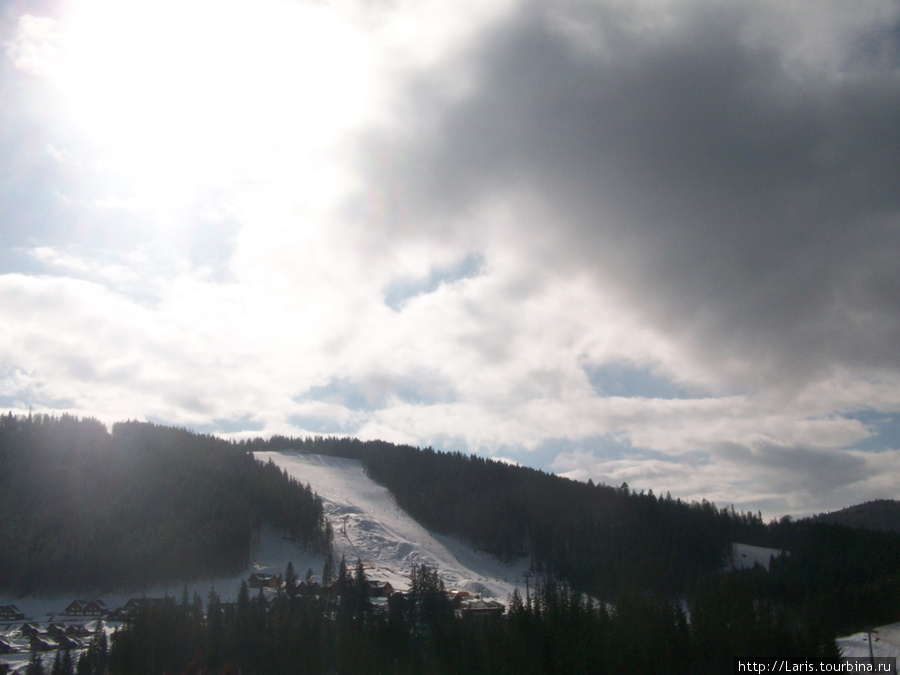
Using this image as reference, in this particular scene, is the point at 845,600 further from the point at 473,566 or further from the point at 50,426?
the point at 50,426

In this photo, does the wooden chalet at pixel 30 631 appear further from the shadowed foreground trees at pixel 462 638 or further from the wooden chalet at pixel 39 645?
the shadowed foreground trees at pixel 462 638

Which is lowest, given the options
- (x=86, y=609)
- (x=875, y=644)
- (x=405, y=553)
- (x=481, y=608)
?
(x=86, y=609)

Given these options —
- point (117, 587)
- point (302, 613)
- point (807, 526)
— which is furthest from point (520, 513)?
point (302, 613)

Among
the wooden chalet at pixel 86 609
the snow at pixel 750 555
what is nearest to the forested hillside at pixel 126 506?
the wooden chalet at pixel 86 609

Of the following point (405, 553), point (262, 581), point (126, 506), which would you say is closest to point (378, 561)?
point (405, 553)

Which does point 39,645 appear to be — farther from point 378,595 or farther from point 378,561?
point 378,561

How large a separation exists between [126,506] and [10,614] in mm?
41326

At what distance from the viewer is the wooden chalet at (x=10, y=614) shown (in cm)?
10922

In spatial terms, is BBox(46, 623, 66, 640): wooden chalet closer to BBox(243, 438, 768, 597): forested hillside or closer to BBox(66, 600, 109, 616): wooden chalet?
BBox(66, 600, 109, 616): wooden chalet

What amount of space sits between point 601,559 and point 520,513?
137 ft

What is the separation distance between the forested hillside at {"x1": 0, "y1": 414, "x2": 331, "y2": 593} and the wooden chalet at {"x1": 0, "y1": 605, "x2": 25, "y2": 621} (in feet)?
42.9

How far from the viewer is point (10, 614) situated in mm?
110312

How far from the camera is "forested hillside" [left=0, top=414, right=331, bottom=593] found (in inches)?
5128

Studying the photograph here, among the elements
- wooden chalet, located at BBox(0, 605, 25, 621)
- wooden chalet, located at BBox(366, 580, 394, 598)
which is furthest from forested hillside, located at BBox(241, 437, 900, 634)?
wooden chalet, located at BBox(0, 605, 25, 621)
